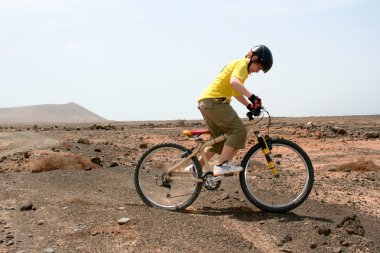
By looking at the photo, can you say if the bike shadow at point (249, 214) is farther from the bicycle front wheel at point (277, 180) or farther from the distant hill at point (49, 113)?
the distant hill at point (49, 113)

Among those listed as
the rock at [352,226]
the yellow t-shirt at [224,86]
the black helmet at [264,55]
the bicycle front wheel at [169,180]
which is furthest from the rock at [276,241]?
the black helmet at [264,55]

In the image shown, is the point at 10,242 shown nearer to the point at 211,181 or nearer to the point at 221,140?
the point at 211,181

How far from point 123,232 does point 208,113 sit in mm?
1978

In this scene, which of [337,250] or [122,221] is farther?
[122,221]

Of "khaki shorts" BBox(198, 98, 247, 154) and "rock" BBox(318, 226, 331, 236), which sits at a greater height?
"khaki shorts" BBox(198, 98, 247, 154)

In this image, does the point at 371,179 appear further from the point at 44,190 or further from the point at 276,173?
the point at 44,190

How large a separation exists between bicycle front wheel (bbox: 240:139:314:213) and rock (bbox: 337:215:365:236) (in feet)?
2.79

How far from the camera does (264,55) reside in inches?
241

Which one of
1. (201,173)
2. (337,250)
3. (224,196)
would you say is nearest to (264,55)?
(201,173)

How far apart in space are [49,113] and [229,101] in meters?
108

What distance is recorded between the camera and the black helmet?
6.12 metres

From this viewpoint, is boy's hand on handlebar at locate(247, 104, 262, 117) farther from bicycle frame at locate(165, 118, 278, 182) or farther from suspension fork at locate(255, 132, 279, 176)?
suspension fork at locate(255, 132, 279, 176)

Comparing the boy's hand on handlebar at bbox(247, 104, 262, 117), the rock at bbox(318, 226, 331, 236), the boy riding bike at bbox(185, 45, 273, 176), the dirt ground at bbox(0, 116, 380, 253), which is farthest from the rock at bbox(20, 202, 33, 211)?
the rock at bbox(318, 226, 331, 236)

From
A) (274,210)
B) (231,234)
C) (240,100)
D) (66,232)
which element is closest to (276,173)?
(274,210)
